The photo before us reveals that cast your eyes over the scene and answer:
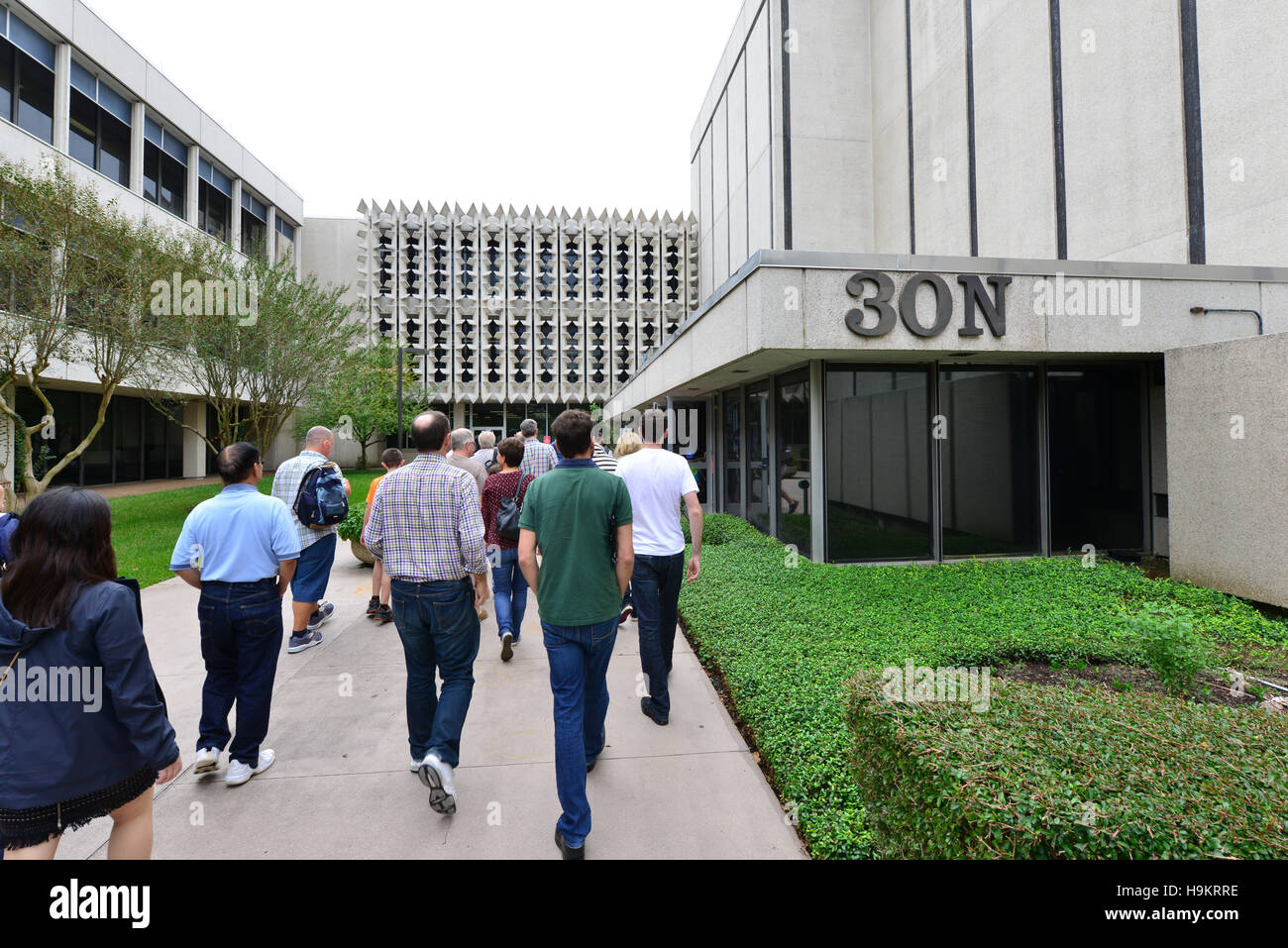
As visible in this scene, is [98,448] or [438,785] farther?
[98,448]

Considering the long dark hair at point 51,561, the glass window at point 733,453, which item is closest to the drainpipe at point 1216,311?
the glass window at point 733,453

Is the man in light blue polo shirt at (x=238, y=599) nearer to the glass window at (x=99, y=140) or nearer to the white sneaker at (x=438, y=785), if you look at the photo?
the white sneaker at (x=438, y=785)

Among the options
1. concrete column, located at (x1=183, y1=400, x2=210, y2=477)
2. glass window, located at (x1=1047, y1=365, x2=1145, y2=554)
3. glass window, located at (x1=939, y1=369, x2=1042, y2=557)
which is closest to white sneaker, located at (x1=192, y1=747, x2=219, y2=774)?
glass window, located at (x1=939, y1=369, x2=1042, y2=557)

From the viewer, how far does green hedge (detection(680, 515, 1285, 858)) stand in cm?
331

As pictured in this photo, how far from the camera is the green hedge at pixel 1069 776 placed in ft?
5.80

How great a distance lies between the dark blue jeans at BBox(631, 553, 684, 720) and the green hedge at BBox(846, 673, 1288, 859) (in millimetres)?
1641

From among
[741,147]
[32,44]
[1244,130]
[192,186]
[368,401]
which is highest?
[32,44]

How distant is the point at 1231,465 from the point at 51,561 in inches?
390

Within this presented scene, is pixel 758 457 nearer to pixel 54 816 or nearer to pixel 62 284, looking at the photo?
pixel 54 816

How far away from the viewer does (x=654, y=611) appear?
418 cm

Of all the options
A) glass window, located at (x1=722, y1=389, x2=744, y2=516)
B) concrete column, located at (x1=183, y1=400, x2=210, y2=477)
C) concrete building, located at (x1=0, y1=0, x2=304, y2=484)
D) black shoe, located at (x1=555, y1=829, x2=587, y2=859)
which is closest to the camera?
black shoe, located at (x1=555, y1=829, x2=587, y2=859)

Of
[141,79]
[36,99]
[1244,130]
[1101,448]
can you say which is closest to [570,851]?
[1101,448]

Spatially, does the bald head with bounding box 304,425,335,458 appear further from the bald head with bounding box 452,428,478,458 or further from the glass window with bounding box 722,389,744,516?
the glass window with bounding box 722,389,744,516

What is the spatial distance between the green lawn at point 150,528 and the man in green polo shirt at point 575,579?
638cm
